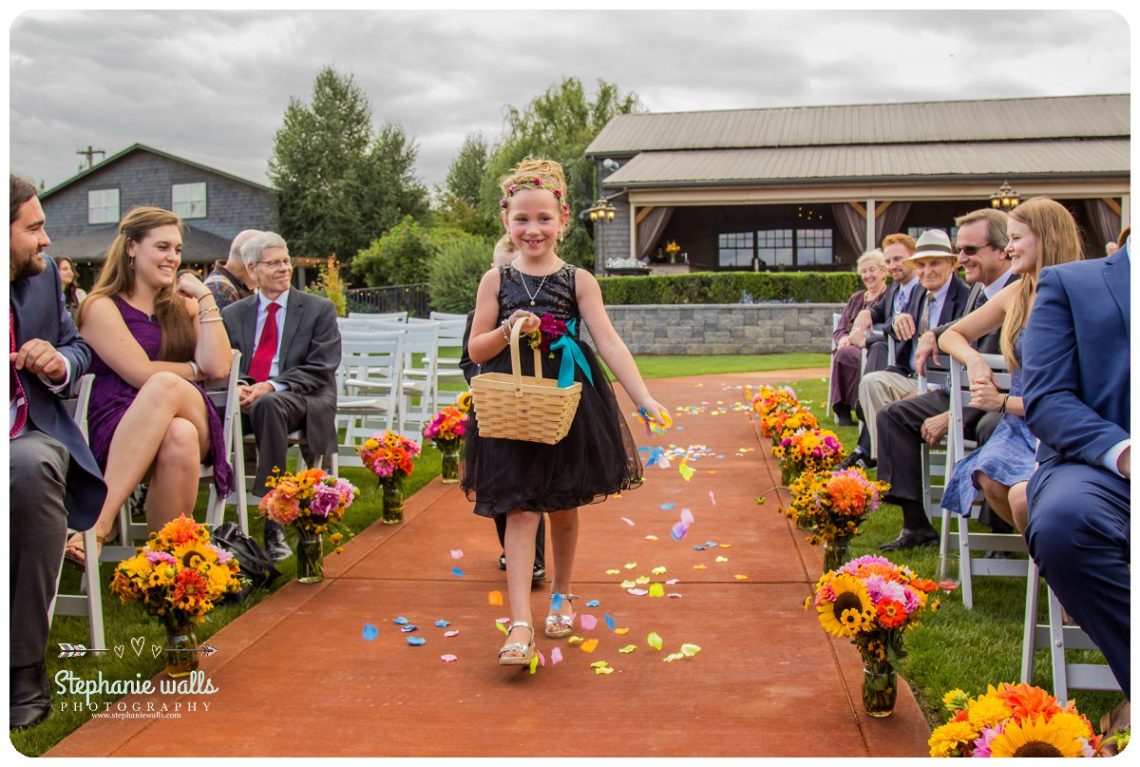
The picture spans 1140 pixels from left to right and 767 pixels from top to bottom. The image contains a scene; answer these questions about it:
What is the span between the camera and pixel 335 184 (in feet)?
133

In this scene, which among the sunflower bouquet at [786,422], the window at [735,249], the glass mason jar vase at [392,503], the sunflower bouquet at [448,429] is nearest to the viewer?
the glass mason jar vase at [392,503]

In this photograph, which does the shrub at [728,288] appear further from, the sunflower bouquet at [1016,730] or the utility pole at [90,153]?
the utility pole at [90,153]

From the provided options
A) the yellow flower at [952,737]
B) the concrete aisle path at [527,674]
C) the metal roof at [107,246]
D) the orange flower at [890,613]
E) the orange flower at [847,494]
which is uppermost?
the metal roof at [107,246]

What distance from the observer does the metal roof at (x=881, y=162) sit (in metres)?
25.0

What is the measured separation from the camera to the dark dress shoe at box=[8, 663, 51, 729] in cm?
317

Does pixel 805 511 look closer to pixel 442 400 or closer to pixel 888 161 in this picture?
pixel 442 400

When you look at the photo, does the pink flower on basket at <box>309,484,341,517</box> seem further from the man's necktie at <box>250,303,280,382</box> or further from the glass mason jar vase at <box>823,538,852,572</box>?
the glass mason jar vase at <box>823,538,852,572</box>

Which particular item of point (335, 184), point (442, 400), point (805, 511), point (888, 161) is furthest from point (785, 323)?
point (335, 184)

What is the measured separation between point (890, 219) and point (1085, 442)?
2495cm

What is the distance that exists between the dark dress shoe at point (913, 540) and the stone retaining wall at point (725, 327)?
1623cm

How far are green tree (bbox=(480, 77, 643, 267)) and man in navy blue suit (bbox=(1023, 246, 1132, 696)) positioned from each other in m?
35.6

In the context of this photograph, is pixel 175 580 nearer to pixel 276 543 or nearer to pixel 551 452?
pixel 551 452

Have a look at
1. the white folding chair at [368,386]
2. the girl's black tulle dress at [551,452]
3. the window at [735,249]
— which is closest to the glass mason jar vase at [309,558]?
the girl's black tulle dress at [551,452]

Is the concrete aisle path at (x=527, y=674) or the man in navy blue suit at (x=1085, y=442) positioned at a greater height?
the man in navy blue suit at (x=1085, y=442)
